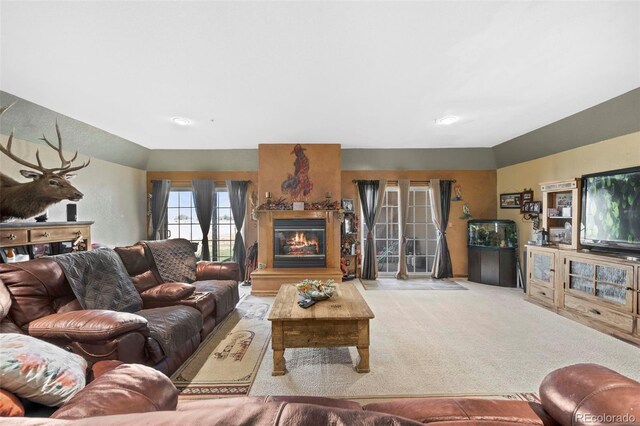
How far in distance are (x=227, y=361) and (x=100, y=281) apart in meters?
1.37

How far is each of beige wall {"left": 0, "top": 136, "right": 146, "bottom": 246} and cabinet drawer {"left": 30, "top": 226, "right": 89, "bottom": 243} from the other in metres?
0.48

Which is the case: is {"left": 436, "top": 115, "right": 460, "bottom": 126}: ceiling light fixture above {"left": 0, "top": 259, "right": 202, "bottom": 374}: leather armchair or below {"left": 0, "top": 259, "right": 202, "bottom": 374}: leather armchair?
above

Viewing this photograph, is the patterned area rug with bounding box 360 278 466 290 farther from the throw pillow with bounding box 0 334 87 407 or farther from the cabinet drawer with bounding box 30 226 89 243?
the cabinet drawer with bounding box 30 226 89 243

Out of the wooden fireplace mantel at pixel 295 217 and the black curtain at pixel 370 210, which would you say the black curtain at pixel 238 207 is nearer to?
the wooden fireplace mantel at pixel 295 217

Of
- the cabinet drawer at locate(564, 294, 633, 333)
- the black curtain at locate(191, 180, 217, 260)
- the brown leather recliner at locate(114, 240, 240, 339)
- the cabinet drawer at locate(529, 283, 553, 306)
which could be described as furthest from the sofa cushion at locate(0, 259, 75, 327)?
the cabinet drawer at locate(529, 283, 553, 306)

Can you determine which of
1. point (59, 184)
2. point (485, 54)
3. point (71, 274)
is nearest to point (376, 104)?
point (485, 54)

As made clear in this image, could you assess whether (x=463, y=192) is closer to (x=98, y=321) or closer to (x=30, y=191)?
(x=98, y=321)

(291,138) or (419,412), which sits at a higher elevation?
(291,138)

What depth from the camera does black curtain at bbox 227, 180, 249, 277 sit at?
18.9ft

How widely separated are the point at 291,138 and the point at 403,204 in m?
2.90

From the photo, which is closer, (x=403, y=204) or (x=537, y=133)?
(x=537, y=133)

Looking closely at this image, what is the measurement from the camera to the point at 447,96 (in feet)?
10.0

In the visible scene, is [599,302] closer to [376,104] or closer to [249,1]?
[376,104]

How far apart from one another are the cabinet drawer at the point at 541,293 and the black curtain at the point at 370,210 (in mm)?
2683
